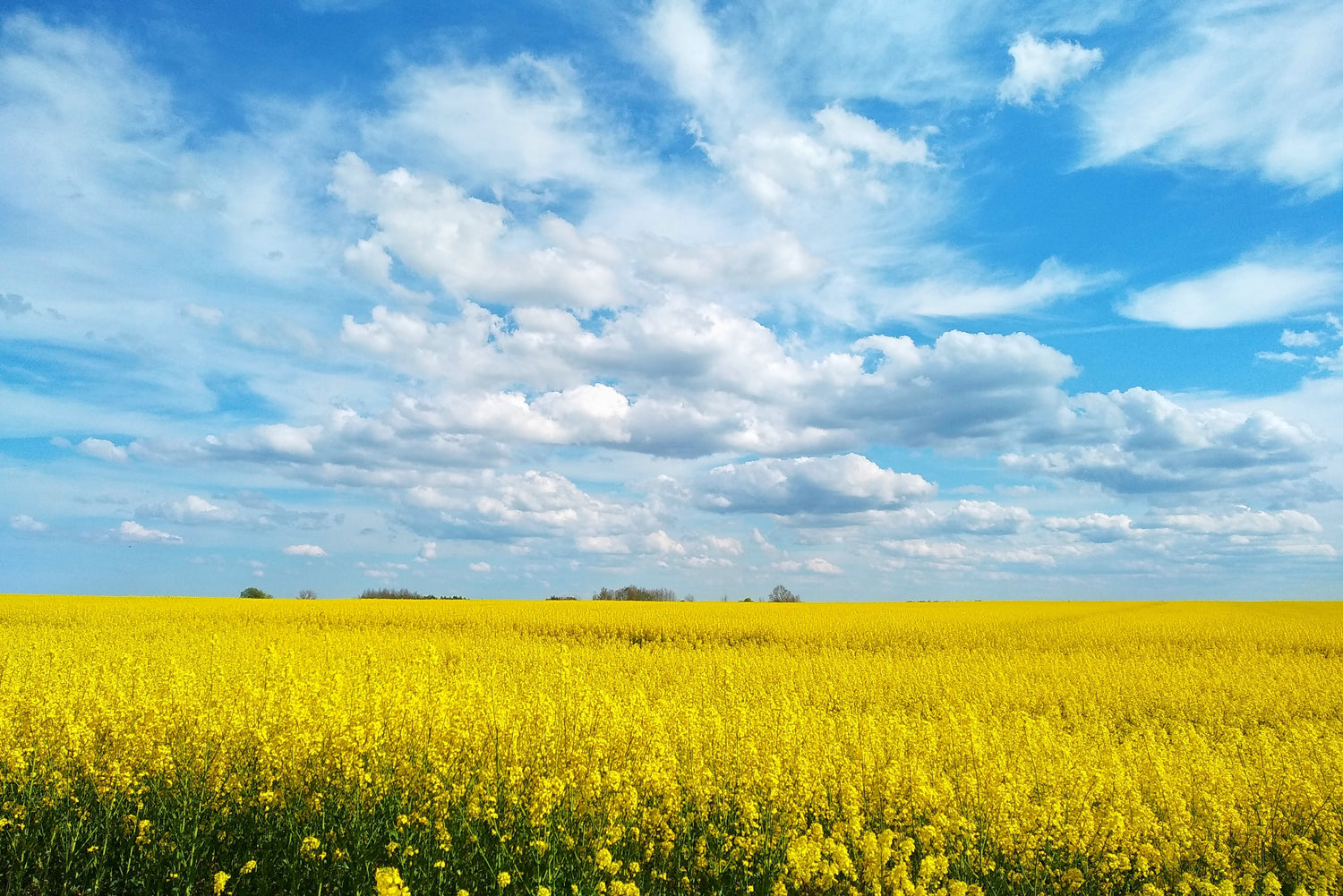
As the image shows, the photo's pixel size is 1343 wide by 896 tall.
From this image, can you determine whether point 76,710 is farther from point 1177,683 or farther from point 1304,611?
point 1304,611

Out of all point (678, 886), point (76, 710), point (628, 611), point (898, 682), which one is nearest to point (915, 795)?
point (678, 886)

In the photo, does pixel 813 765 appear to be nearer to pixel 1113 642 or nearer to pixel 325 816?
pixel 325 816

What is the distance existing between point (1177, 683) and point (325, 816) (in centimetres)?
1634

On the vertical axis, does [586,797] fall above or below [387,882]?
below

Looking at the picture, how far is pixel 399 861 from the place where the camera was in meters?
4.86

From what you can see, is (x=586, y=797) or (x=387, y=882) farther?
(x=586, y=797)

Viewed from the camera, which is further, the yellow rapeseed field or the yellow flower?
the yellow rapeseed field

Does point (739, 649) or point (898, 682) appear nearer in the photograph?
point (898, 682)

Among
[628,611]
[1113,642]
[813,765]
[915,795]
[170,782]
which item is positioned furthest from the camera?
[628,611]

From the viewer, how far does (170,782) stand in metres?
5.94

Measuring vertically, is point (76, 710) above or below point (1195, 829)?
above

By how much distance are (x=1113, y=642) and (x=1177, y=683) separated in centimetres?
915

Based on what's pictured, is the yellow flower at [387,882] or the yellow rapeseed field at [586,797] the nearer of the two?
the yellow flower at [387,882]

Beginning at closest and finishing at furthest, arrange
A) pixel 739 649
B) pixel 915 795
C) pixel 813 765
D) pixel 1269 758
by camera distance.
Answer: pixel 915 795 → pixel 813 765 → pixel 1269 758 → pixel 739 649
